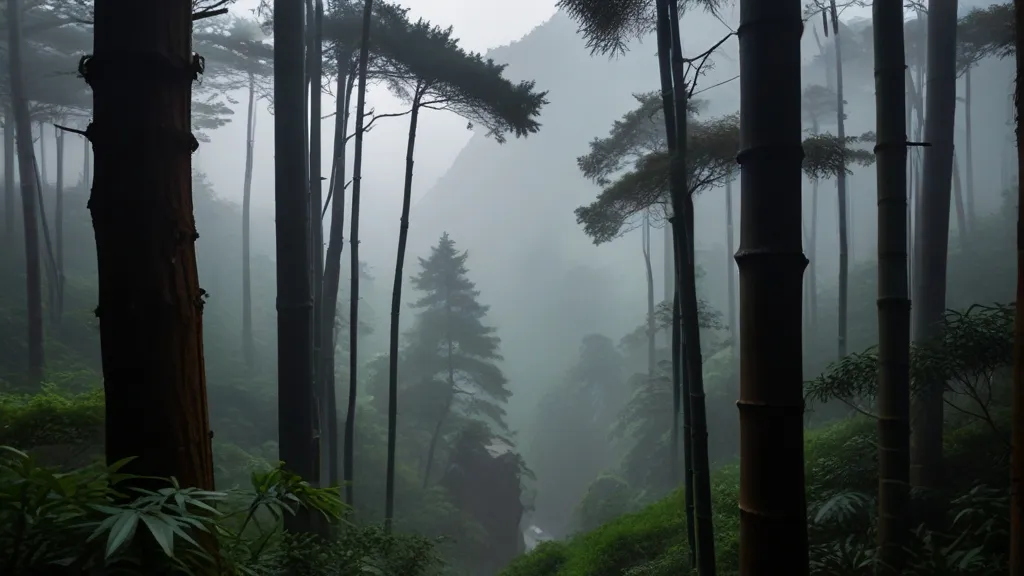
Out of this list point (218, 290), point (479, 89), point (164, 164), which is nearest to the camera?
point (164, 164)

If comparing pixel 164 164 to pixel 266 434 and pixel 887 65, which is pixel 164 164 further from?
pixel 266 434

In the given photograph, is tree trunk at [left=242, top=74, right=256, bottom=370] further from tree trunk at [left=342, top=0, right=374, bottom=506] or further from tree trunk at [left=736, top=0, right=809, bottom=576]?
tree trunk at [left=736, top=0, right=809, bottom=576]

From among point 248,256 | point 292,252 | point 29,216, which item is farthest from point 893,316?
point 248,256

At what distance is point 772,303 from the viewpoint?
147 cm

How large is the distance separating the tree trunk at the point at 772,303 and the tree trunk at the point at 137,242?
150 cm

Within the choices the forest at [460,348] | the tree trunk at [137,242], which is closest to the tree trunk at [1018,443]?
the forest at [460,348]

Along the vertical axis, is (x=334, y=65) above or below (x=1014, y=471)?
above

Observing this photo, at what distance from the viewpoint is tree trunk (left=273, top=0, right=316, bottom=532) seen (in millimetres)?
4113

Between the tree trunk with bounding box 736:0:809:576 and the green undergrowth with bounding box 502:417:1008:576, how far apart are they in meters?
2.50

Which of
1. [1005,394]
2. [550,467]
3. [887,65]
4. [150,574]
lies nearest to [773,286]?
[150,574]

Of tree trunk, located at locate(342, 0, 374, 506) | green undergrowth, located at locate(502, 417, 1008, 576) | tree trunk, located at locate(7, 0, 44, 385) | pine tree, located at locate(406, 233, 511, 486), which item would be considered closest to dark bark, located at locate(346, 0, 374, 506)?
tree trunk, located at locate(342, 0, 374, 506)

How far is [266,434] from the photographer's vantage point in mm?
14219

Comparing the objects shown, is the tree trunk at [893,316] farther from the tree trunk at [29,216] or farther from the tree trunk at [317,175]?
the tree trunk at [29,216]

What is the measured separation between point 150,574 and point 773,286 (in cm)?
161
